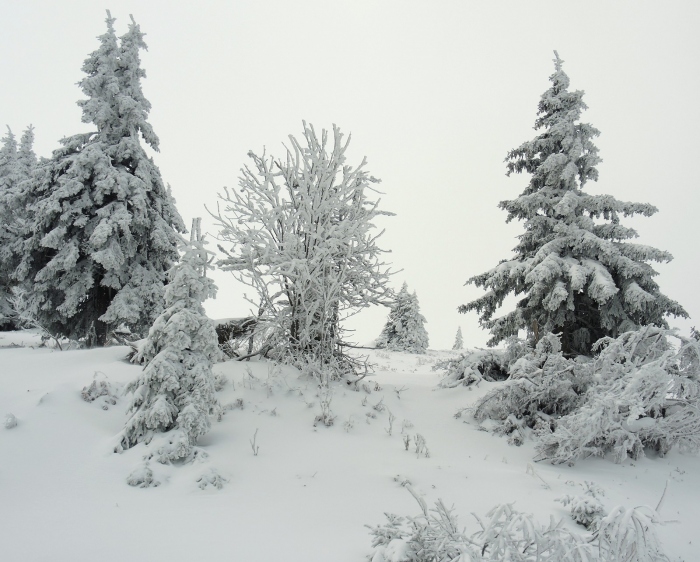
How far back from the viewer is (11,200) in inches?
550

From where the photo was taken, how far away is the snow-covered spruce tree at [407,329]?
94.2ft

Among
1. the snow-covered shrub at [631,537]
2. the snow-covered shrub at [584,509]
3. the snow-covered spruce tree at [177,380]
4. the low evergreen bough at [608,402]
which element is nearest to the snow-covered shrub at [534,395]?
the low evergreen bough at [608,402]

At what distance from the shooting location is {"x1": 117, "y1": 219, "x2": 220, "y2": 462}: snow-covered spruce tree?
475 cm

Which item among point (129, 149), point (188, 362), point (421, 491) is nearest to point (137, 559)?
point (188, 362)

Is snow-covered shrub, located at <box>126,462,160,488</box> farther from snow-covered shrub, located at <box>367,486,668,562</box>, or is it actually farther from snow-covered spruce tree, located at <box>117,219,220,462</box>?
snow-covered shrub, located at <box>367,486,668,562</box>

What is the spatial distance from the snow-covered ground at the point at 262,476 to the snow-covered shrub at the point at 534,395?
439mm

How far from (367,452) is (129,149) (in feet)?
41.7

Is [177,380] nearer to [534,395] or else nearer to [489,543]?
[489,543]

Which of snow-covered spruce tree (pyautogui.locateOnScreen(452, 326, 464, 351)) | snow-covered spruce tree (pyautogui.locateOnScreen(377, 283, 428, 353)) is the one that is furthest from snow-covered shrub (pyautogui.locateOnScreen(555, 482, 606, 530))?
snow-covered spruce tree (pyautogui.locateOnScreen(452, 326, 464, 351))

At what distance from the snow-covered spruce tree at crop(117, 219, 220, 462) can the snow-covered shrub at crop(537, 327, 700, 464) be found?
473 cm

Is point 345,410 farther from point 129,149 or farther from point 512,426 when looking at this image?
point 129,149

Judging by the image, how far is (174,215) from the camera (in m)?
14.8

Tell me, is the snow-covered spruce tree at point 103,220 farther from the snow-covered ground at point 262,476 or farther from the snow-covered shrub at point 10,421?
the snow-covered shrub at point 10,421

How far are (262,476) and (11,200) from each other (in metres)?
15.1
